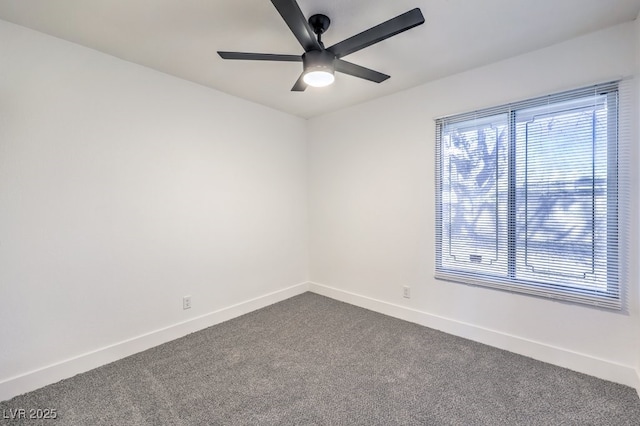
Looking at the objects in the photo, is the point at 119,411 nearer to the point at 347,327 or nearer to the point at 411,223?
the point at 347,327

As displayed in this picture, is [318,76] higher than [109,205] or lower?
higher

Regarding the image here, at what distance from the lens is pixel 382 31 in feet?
4.91

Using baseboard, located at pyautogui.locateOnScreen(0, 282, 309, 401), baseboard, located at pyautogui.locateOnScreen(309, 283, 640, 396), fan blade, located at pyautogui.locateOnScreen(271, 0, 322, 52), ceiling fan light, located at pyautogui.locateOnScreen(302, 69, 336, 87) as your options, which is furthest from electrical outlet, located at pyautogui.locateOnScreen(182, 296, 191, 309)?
fan blade, located at pyautogui.locateOnScreen(271, 0, 322, 52)

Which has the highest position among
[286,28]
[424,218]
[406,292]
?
[286,28]

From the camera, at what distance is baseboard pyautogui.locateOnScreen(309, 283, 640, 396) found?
1955 millimetres

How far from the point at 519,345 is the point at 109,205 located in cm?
351

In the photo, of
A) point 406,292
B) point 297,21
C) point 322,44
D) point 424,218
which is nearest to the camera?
point 297,21

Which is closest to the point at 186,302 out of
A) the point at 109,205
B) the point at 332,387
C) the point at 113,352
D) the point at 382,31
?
the point at 113,352

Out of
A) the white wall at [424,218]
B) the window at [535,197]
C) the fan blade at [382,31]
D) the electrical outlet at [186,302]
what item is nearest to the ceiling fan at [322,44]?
the fan blade at [382,31]

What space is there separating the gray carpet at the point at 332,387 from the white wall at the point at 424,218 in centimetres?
23

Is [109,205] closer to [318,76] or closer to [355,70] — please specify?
[318,76]

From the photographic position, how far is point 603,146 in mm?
2008

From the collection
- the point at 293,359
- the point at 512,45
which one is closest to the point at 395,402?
the point at 293,359

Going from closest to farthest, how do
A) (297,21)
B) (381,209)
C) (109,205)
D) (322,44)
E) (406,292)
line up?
Result: 1. (297,21)
2. (322,44)
3. (109,205)
4. (406,292)
5. (381,209)
